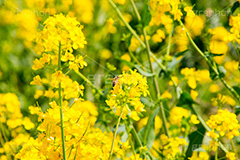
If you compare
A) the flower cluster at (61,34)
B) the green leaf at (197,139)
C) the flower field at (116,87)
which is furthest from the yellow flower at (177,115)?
the flower cluster at (61,34)

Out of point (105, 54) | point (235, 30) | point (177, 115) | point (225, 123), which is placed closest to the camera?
point (225, 123)

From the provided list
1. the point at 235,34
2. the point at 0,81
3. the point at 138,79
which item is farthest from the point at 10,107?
the point at 235,34

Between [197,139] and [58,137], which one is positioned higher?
[58,137]

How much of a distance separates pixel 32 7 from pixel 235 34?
6.85ft

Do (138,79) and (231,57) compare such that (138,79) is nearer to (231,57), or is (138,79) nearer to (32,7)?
(231,57)

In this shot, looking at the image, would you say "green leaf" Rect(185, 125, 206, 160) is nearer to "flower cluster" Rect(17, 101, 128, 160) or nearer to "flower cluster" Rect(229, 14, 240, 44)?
"flower cluster" Rect(229, 14, 240, 44)

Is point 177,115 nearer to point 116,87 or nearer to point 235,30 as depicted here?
point 235,30

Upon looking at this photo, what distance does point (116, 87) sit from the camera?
100 centimetres

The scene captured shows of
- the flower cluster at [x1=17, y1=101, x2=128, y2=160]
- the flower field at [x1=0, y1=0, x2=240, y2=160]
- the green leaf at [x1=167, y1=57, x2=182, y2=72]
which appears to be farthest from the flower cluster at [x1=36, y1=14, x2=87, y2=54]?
the green leaf at [x1=167, y1=57, x2=182, y2=72]

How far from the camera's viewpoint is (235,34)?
1345 mm

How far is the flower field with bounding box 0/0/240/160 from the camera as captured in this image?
3.15 feet

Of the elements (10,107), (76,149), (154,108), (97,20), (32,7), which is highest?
(32,7)

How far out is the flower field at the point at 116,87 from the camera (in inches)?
37.8

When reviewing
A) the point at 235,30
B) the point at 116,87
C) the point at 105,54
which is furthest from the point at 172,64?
the point at 105,54
